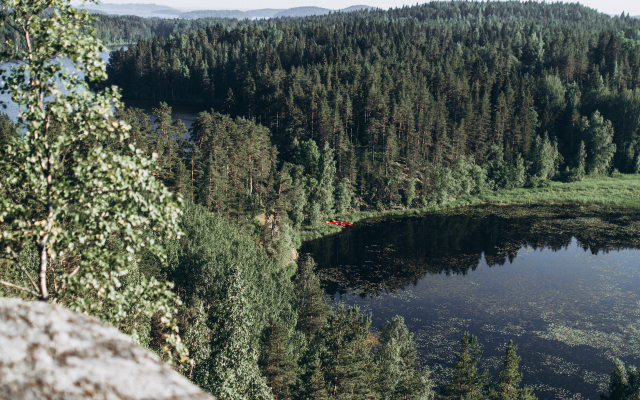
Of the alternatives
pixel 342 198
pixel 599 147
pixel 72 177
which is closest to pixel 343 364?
pixel 72 177

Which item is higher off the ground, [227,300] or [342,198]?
[227,300]

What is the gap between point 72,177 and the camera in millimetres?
8992

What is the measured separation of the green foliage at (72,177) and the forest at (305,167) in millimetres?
96

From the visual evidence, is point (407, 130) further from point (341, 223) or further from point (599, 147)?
point (599, 147)

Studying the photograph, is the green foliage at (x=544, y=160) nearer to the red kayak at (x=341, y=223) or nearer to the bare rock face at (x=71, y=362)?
the red kayak at (x=341, y=223)

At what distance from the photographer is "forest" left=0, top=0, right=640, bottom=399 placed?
25633mm

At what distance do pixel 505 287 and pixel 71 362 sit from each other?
218 ft

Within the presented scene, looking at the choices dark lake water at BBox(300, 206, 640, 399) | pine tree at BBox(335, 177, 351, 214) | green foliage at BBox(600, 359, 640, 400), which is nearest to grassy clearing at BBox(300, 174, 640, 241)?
pine tree at BBox(335, 177, 351, 214)

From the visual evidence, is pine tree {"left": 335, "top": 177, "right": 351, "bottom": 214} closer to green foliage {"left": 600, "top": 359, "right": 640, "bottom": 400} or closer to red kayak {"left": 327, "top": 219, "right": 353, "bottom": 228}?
red kayak {"left": 327, "top": 219, "right": 353, "bottom": 228}

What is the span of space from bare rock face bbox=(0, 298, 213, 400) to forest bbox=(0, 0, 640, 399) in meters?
3.70

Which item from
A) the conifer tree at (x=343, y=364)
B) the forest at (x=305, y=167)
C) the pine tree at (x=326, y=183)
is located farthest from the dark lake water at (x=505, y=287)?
the conifer tree at (x=343, y=364)

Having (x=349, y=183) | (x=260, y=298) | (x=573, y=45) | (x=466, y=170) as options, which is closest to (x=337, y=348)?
(x=260, y=298)

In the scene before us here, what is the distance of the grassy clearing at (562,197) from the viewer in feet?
335

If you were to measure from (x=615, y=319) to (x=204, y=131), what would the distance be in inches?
2536
